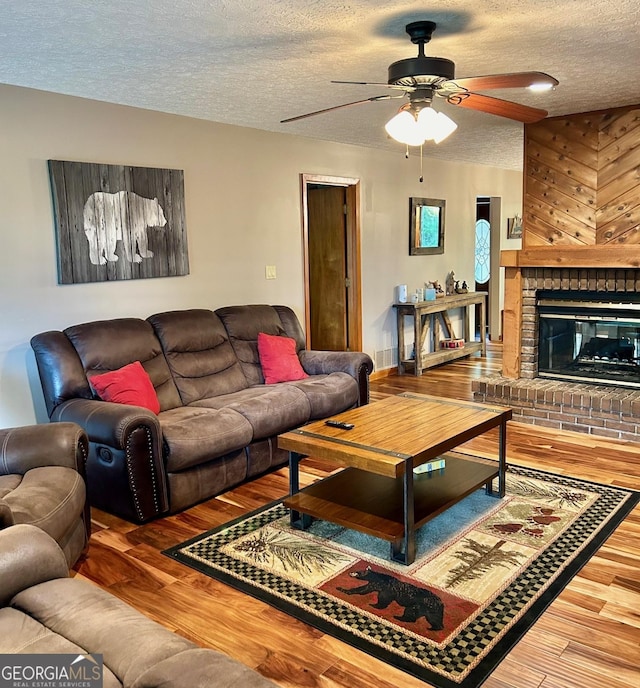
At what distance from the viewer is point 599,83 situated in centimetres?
393

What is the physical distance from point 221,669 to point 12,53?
2.98 metres

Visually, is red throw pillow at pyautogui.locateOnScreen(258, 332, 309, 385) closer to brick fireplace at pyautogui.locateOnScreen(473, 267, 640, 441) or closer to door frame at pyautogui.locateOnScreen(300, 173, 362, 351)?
door frame at pyautogui.locateOnScreen(300, 173, 362, 351)

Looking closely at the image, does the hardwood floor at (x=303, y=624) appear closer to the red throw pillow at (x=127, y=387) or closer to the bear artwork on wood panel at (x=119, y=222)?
the red throw pillow at (x=127, y=387)

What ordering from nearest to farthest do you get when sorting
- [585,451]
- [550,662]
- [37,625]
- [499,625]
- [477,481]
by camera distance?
[37,625], [550,662], [499,625], [477,481], [585,451]

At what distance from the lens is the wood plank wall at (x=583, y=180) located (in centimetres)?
473

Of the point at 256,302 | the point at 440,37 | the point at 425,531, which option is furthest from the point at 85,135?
the point at 425,531

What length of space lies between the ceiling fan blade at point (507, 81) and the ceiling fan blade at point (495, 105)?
0.13 metres

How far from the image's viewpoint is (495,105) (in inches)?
119

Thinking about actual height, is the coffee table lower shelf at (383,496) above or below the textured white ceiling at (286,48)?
below

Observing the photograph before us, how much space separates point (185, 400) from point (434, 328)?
13.2ft

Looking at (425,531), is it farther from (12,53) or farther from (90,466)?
(12,53)

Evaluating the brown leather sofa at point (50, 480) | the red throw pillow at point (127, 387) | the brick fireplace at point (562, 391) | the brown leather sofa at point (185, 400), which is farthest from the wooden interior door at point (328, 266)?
the brown leather sofa at point (50, 480)

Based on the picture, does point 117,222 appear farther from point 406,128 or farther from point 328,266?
point 328,266

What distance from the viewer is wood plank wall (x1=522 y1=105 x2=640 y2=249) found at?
15.5ft
